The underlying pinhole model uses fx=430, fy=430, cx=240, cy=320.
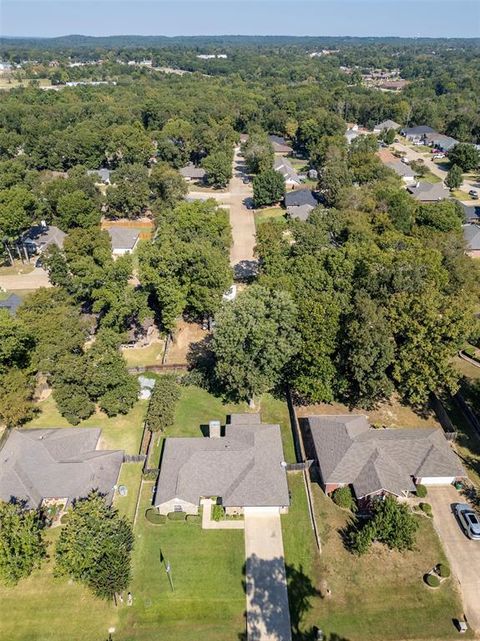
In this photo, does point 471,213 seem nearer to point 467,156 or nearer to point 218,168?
point 467,156

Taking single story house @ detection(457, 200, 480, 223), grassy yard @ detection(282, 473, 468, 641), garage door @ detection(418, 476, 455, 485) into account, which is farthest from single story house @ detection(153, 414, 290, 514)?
single story house @ detection(457, 200, 480, 223)

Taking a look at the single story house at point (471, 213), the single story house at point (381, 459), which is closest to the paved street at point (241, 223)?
the single story house at point (381, 459)

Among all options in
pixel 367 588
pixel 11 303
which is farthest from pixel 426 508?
pixel 11 303

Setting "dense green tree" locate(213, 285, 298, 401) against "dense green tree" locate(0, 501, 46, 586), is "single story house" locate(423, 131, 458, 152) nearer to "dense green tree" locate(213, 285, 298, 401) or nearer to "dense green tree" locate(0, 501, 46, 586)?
"dense green tree" locate(213, 285, 298, 401)

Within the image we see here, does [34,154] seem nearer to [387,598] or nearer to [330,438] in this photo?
[330,438]

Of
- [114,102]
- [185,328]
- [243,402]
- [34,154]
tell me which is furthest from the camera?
[114,102]

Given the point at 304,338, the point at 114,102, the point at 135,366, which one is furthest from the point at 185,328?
→ the point at 114,102

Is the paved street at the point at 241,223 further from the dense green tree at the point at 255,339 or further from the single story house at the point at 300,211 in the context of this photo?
the dense green tree at the point at 255,339
